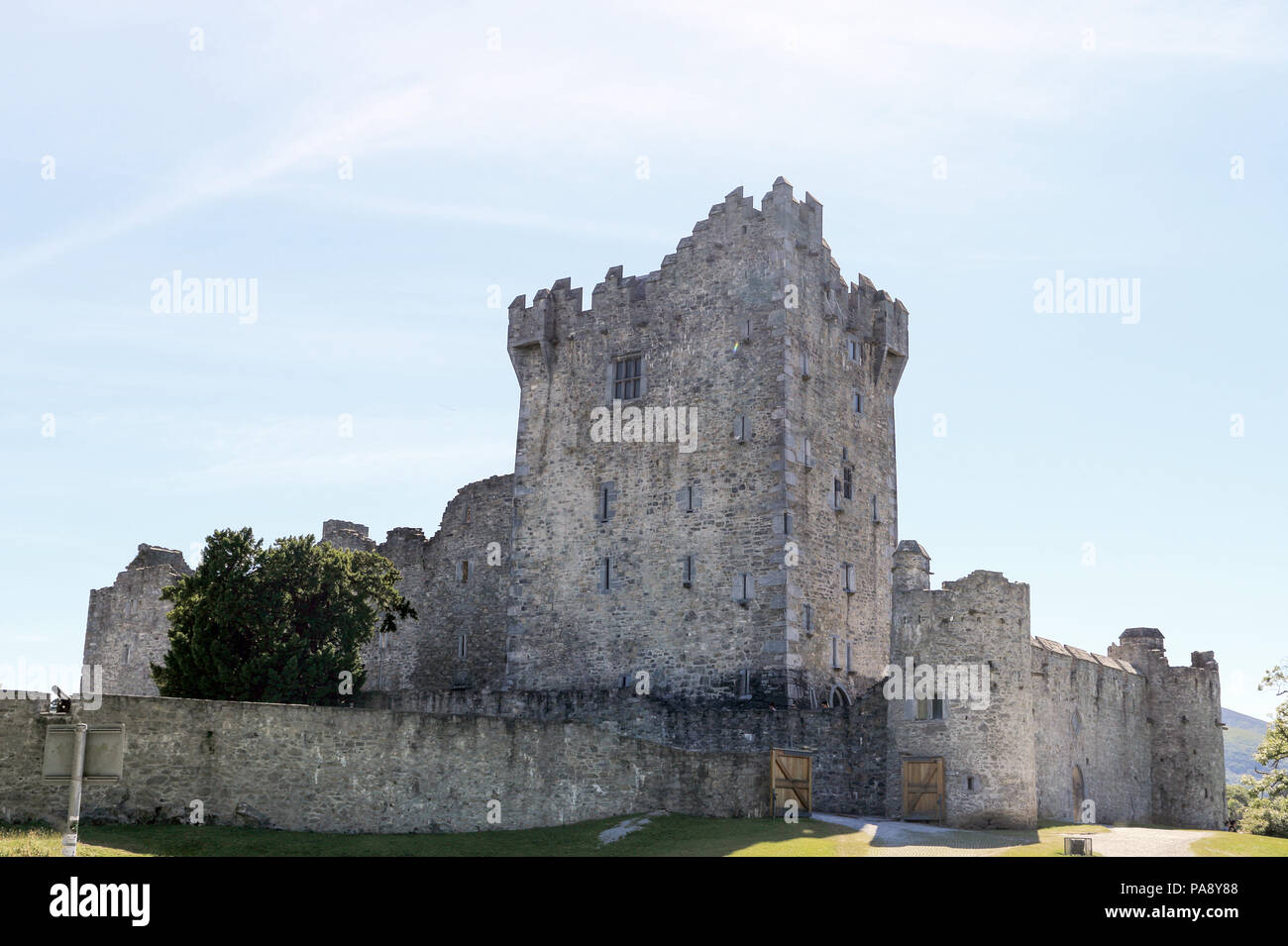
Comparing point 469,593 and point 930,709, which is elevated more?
point 469,593

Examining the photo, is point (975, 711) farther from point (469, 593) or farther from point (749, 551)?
point (469, 593)

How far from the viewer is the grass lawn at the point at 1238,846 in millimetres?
27688

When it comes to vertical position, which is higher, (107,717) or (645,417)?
(645,417)

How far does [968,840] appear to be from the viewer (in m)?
30.2

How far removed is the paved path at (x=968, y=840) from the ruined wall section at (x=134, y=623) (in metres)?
37.2

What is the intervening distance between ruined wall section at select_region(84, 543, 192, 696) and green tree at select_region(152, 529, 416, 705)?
2014 centimetres

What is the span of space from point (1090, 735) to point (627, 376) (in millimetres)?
18121

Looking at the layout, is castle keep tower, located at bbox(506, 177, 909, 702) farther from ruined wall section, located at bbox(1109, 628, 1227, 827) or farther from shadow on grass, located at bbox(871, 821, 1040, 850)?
ruined wall section, located at bbox(1109, 628, 1227, 827)

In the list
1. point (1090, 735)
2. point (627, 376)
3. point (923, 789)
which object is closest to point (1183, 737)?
point (1090, 735)
